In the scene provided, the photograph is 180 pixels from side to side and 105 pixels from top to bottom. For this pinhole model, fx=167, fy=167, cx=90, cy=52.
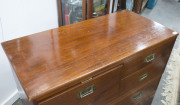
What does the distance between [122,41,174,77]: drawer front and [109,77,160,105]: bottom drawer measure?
19 cm

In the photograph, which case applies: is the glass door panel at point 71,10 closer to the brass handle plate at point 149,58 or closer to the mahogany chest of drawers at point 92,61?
the mahogany chest of drawers at point 92,61

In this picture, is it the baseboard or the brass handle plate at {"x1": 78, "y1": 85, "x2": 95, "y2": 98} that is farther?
the baseboard

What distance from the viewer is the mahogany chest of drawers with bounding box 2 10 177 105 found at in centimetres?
66

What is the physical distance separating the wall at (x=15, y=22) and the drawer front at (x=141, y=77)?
90 cm

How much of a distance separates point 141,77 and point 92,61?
1.41 ft

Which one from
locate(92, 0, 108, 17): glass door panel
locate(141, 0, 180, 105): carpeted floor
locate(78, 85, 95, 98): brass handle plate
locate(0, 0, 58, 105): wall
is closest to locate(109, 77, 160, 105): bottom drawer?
locate(78, 85, 95, 98): brass handle plate

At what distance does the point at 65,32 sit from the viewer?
961 mm

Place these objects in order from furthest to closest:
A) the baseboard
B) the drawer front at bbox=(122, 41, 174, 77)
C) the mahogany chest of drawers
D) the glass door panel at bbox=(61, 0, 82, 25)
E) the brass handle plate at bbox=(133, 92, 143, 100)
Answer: the glass door panel at bbox=(61, 0, 82, 25) < the baseboard < the brass handle plate at bbox=(133, 92, 143, 100) < the drawer front at bbox=(122, 41, 174, 77) < the mahogany chest of drawers

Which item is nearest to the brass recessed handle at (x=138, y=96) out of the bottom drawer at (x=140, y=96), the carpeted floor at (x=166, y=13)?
the bottom drawer at (x=140, y=96)

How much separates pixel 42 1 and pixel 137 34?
94 centimetres

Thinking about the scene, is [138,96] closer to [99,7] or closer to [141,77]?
[141,77]

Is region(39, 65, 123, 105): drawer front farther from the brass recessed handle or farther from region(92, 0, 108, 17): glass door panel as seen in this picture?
region(92, 0, 108, 17): glass door panel

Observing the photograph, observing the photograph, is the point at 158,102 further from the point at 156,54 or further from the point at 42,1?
the point at 42,1

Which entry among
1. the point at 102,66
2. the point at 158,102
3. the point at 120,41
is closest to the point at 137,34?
the point at 120,41
